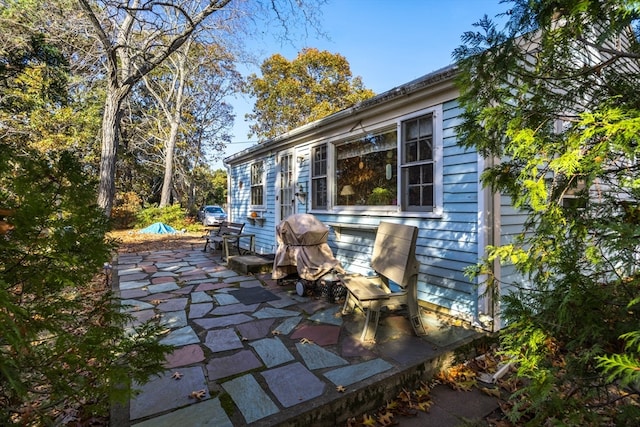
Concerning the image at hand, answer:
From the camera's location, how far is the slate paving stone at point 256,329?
3181mm

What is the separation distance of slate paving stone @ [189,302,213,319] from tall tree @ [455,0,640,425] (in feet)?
11.0

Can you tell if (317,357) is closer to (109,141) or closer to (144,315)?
(144,315)

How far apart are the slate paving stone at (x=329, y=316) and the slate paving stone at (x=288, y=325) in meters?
0.18

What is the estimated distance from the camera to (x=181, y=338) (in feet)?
10.2

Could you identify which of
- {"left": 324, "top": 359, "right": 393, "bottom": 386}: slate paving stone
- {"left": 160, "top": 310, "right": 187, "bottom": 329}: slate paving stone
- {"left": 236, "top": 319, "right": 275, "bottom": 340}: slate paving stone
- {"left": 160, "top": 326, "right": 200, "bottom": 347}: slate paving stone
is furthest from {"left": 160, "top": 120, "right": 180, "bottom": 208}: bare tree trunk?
{"left": 324, "top": 359, "right": 393, "bottom": 386}: slate paving stone

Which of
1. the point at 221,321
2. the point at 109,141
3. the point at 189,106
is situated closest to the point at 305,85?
the point at 189,106

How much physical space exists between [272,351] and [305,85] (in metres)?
20.9

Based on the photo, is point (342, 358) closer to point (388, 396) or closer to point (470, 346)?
point (388, 396)

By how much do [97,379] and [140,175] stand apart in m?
23.9

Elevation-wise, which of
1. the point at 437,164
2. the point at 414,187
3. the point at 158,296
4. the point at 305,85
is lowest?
the point at 158,296

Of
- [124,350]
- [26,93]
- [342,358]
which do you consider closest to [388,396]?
[342,358]

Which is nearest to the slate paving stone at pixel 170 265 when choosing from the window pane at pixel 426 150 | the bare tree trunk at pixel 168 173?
the window pane at pixel 426 150

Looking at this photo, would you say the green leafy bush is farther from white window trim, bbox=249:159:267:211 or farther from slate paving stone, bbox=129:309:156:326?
white window trim, bbox=249:159:267:211

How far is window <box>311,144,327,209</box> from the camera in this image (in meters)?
6.09
